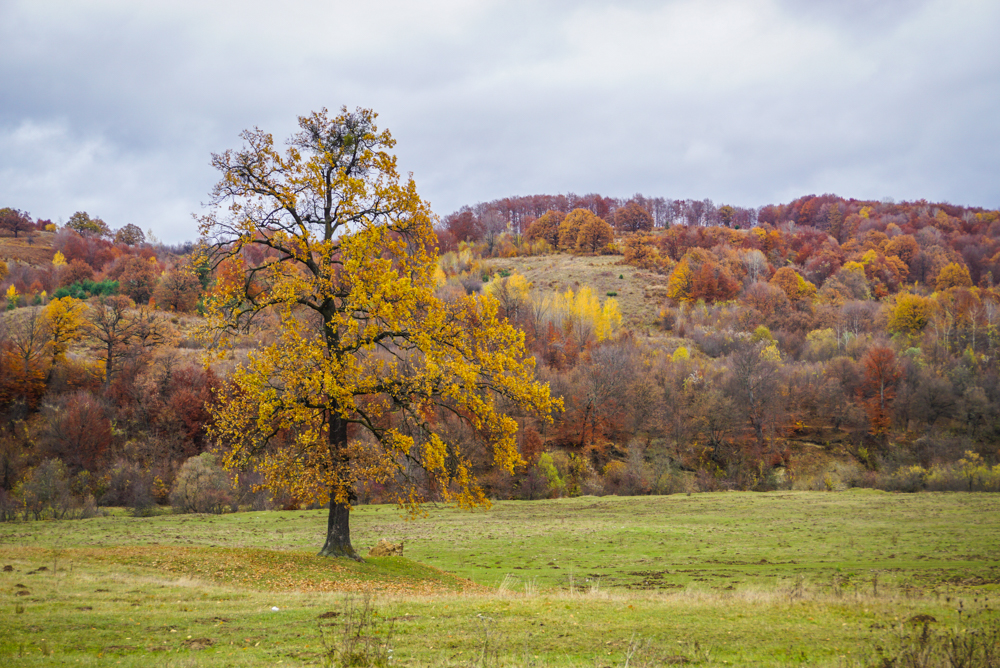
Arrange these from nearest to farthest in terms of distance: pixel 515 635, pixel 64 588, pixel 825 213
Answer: pixel 515 635, pixel 64 588, pixel 825 213

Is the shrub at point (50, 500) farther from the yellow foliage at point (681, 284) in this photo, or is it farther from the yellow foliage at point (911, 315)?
the yellow foliage at point (911, 315)

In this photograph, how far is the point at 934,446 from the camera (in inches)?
2490

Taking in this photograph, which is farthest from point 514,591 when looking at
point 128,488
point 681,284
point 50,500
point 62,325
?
point 681,284

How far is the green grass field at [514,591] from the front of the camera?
8.61m

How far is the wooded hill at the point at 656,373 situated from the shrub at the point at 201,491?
1.23 ft

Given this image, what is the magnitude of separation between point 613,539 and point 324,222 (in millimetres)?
20182

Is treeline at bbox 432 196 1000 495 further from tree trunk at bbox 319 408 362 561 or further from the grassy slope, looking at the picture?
tree trunk at bbox 319 408 362 561

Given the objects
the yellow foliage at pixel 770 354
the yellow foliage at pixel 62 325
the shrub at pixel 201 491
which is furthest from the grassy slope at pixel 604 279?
the shrub at pixel 201 491

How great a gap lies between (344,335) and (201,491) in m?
32.9

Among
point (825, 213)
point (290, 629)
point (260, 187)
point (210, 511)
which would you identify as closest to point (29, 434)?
point (210, 511)

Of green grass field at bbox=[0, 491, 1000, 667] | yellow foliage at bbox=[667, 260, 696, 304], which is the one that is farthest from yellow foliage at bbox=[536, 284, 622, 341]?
green grass field at bbox=[0, 491, 1000, 667]

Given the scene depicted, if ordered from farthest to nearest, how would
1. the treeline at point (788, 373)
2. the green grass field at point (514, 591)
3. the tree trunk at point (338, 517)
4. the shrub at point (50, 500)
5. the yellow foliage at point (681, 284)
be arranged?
the yellow foliage at point (681, 284) → the treeline at point (788, 373) → the shrub at point (50, 500) → the tree trunk at point (338, 517) → the green grass field at point (514, 591)

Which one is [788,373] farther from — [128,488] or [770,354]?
[128,488]

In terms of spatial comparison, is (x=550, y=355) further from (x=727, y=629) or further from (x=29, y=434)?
(x=727, y=629)
